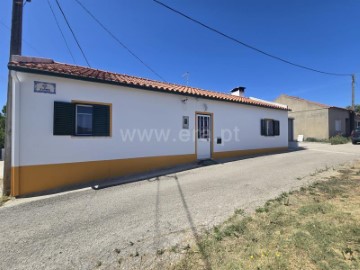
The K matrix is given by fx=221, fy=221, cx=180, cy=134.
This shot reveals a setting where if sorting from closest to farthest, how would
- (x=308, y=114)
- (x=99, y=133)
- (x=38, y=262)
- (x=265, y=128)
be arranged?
(x=38, y=262) → (x=99, y=133) → (x=265, y=128) → (x=308, y=114)

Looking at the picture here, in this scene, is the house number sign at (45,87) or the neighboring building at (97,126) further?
the house number sign at (45,87)

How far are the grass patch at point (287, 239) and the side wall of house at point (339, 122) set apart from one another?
21.1 metres

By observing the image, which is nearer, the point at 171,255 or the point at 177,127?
the point at 171,255

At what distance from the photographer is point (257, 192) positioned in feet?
19.4

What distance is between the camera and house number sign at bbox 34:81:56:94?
6.73 metres

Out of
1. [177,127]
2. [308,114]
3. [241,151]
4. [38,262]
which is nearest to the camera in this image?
[38,262]

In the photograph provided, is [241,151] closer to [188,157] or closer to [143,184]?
[188,157]

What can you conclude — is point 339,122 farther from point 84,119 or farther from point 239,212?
point 84,119

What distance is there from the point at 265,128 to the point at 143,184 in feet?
31.8

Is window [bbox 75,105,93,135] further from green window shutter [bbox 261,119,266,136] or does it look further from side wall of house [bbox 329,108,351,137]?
side wall of house [bbox 329,108,351,137]

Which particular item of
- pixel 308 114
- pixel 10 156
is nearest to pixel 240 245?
pixel 10 156

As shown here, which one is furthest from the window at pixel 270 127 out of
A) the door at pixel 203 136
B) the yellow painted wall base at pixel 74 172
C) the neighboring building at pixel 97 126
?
the yellow painted wall base at pixel 74 172

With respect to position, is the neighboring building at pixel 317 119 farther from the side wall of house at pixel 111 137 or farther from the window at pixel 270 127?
the side wall of house at pixel 111 137

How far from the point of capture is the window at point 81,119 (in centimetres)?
706
